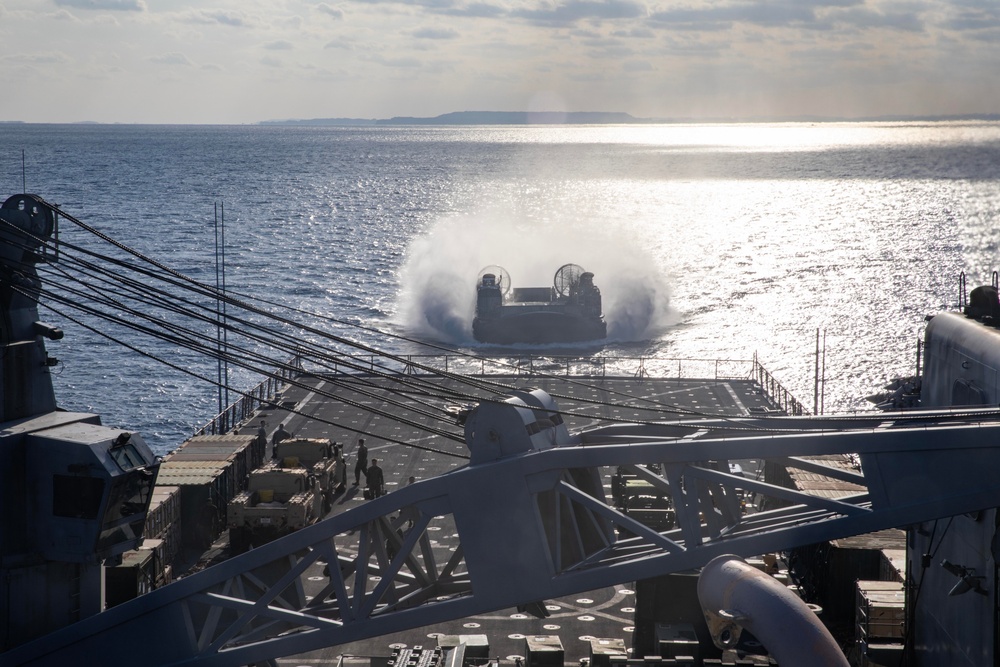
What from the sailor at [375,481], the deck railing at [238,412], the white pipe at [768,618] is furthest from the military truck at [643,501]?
the deck railing at [238,412]

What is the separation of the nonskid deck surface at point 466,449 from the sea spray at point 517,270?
87.1ft

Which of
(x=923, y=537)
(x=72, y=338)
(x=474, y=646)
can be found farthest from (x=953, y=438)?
(x=72, y=338)

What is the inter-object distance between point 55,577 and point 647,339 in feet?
196

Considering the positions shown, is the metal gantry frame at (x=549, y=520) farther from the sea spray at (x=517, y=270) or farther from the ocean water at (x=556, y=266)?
the sea spray at (x=517, y=270)

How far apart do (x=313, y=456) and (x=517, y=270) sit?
72.7 meters

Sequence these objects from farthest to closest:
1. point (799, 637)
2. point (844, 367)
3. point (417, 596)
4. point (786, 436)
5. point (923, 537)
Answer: point (844, 367) < point (923, 537) < point (417, 596) < point (786, 436) < point (799, 637)

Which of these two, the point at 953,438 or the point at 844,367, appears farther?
the point at 844,367

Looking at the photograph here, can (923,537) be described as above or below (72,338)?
above

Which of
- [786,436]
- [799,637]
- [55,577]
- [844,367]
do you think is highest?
[786,436]

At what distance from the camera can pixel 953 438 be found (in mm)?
A: 12453

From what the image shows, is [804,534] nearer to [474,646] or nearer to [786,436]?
[786,436]

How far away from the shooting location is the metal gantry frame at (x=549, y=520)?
12.8m

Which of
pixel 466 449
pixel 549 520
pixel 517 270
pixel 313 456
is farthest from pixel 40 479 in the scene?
pixel 517 270

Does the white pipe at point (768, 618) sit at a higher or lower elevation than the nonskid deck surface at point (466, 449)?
higher
